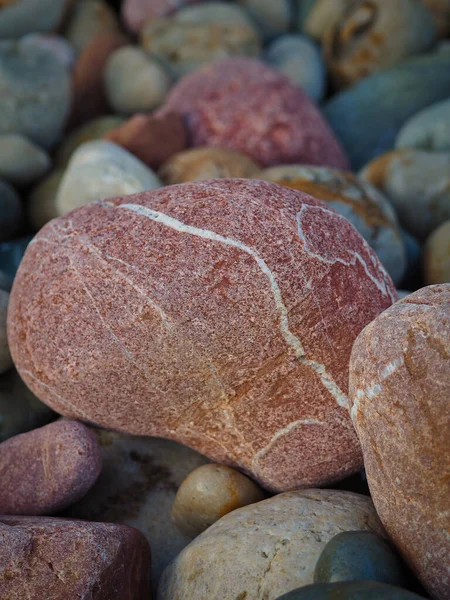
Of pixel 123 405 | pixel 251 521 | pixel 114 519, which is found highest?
pixel 123 405

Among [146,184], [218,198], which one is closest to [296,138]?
[146,184]

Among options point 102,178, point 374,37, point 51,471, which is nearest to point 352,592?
point 51,471

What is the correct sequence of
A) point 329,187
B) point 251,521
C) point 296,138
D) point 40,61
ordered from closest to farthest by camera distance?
point 251,521, point 329,187, point 296,138, point 40,61

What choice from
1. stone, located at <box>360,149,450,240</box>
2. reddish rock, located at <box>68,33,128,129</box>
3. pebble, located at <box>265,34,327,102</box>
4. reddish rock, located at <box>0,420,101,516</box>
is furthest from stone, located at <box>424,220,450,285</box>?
reddish rock, located at <box>68,33,128,129</box>

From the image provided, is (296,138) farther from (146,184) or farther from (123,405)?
(123,405)

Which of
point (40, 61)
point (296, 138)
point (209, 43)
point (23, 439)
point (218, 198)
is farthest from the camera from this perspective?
point (209, 43)

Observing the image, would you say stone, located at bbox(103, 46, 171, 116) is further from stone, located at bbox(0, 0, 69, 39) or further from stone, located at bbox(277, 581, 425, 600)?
stone, located at bbox(277, 581, 425, 600)

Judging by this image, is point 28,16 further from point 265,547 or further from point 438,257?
point 265,547
